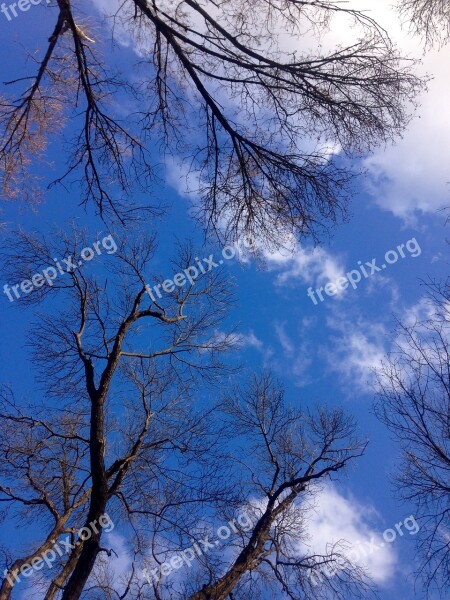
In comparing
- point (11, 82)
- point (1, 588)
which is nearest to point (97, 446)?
point (1, 588)

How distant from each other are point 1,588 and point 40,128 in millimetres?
6834

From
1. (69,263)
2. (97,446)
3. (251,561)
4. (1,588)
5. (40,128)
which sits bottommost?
(251,561)

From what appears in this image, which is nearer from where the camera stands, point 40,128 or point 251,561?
point 40,128

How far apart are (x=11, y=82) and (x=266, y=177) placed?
314 centimetres

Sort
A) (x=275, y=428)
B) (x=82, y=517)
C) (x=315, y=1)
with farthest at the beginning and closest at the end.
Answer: (x=275, y=428)
(x=82, y=517)
(x=315, y=1)

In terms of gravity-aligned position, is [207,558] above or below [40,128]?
below

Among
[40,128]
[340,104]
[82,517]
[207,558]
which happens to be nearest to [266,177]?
[340,104]

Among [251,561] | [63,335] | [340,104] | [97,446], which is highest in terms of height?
[63,335]

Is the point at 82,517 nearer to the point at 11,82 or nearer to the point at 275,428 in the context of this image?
the point at 275,428

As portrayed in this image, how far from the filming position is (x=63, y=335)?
7.30m

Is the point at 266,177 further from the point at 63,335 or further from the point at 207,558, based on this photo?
the point at 207,558

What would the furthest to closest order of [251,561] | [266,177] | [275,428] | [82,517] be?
1. [275,428]
2. [82,517]
3. [251,561]
4. [266,177]

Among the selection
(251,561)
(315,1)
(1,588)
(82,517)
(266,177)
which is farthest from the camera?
(82,517)

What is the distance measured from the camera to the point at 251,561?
28.2 ft
